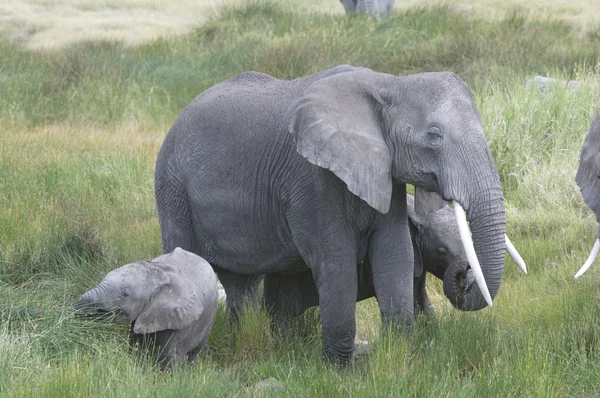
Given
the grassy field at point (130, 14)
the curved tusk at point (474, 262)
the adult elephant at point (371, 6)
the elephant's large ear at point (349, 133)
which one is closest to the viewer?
the curved tusk at point (474, 262)

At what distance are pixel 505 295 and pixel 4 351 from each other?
10.8ft

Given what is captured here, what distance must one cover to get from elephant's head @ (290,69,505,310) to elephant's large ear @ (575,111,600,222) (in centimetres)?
82

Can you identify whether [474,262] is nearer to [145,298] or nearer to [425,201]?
[425,201]

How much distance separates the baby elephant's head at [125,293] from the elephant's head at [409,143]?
975mm

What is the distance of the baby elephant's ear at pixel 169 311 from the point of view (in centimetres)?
525

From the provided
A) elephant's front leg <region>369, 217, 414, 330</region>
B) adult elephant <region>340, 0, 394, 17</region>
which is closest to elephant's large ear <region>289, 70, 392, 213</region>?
elephant's front leg <region>369, 217, 414, 330</region>

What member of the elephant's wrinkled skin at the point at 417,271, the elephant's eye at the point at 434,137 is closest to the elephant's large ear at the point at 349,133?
the elephant's eye at the point at 434,137

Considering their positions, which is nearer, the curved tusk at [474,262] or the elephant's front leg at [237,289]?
the curved tusk at [474,262]

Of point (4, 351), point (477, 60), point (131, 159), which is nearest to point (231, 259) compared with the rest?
point (4, 351)

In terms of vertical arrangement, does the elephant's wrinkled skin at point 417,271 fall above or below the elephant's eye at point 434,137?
below

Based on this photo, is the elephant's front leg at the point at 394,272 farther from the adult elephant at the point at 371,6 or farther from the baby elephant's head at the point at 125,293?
the adult elephant at the point at 371,6

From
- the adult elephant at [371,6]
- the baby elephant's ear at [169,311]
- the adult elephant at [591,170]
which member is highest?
the adult elephant at [591,170]

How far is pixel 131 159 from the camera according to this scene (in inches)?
430

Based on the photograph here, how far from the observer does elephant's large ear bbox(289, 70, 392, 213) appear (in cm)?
516
